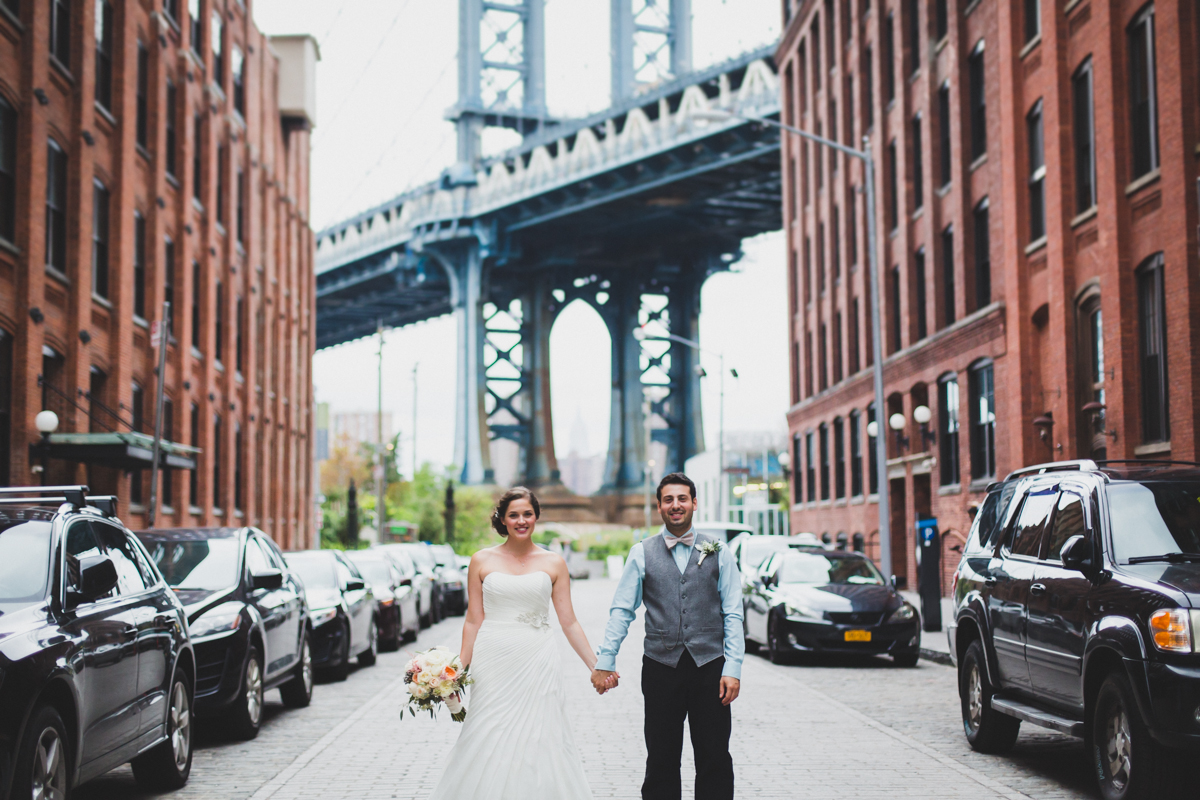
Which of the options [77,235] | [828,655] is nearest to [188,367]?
[77,235]

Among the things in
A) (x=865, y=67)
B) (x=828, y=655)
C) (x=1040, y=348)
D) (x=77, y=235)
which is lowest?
(x=828, y=655)

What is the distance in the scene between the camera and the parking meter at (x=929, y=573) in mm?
21125

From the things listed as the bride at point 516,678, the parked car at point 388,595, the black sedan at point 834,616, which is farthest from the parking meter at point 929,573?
the bride at point 516,678

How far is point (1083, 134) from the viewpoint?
23.7 metres

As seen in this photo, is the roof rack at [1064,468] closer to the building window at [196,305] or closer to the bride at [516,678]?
the bride at [516,678]

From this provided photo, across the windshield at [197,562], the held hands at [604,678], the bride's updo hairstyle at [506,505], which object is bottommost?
the held hands at [604,678]

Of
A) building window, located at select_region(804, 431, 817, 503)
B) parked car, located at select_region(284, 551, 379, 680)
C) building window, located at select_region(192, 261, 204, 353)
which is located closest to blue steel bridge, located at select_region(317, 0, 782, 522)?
building window, located at select_region(804, 431, 817, 503)

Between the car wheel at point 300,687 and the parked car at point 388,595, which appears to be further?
the parked car at point 388,595

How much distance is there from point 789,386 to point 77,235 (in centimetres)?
3196

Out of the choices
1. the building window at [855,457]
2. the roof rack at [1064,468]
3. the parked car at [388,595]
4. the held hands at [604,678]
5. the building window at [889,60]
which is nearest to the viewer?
the held hands at [604,678]

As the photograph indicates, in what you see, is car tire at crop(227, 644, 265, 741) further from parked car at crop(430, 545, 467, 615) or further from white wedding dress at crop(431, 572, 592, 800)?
parked car at crop(430, 545, 467, 615)

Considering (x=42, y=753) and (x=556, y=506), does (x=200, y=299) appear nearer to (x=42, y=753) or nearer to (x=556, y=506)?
(x=42, y=753)

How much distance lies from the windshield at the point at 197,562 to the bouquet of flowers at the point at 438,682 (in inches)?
204

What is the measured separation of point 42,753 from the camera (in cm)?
640
